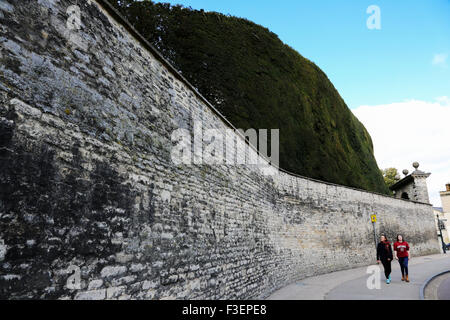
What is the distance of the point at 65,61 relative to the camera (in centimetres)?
305

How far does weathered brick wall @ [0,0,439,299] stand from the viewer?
2434 millimetres

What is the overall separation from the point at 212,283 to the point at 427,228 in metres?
22.3

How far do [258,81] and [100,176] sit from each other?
1456cm

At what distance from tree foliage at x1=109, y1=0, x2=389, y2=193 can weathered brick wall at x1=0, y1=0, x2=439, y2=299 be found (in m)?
8.61

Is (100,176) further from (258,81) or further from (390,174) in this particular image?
(390,174)

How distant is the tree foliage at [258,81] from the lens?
46.9ft

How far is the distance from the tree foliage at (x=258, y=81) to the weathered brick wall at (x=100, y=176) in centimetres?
861

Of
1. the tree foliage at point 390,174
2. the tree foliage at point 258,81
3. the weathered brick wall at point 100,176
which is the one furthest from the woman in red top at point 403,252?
the tree foliage at point 390,174

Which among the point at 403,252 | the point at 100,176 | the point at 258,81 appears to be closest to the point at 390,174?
the point at 258,81

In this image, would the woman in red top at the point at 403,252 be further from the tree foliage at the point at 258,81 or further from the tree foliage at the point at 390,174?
A: the tree foliage at the point at 390,174

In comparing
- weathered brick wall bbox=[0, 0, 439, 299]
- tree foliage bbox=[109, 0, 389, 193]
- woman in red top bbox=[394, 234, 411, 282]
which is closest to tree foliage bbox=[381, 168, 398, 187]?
tree foliage bbox=[109, 0, 389, 193]

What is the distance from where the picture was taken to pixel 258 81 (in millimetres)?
16438
